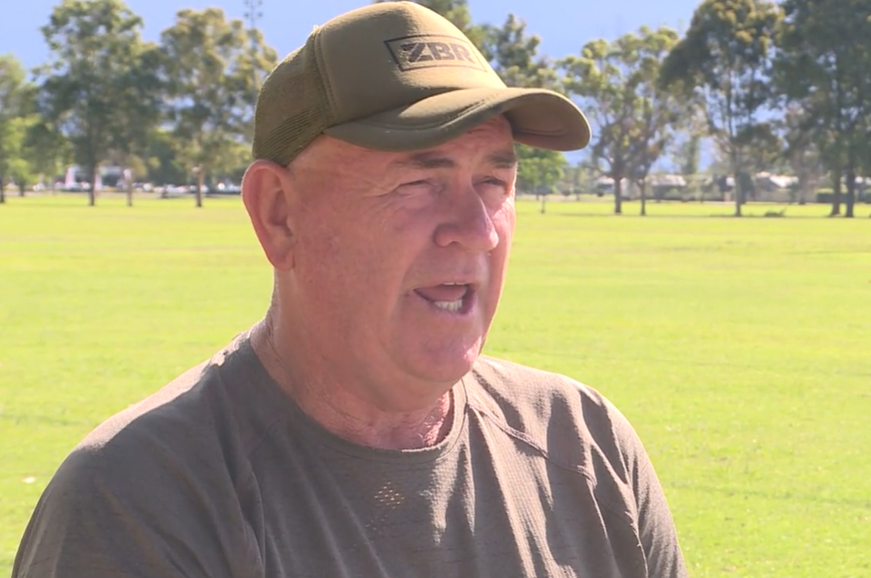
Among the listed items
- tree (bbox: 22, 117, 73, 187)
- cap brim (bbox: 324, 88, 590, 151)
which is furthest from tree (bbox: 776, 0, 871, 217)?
cap brim (bbox: 324, 88, 590, 151)

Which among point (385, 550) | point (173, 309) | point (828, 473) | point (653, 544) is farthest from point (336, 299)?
point (173, 309)

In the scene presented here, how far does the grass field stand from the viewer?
245 inches

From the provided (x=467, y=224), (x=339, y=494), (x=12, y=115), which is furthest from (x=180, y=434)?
(x=12, y=115)

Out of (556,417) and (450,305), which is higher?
(450,305)

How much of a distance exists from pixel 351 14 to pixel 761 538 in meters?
4.63

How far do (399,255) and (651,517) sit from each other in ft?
2.24

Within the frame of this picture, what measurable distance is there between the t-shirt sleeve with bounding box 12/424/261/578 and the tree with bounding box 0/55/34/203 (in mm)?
93019

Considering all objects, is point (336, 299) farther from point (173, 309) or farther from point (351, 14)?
point (173, 309)

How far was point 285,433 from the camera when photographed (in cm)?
180

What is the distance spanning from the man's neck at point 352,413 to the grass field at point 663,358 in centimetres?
375

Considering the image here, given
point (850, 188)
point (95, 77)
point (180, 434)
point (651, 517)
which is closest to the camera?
point (180, 434)

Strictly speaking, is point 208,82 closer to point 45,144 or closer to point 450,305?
point 45,144

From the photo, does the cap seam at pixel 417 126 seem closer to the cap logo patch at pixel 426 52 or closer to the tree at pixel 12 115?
the cap logo patch at pixel 426 52

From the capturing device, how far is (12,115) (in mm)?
94000
